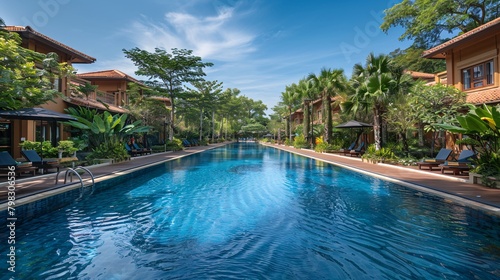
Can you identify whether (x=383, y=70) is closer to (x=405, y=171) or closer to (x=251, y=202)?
(x=405, y=171)

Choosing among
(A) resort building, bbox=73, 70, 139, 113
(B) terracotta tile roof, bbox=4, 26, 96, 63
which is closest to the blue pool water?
(B) terracotta tile roof, bbox=4, 26, 96, 63

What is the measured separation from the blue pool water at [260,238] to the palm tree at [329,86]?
19.6m

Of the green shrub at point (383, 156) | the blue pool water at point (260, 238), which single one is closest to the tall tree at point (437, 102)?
the green shrub at point (383, 156)

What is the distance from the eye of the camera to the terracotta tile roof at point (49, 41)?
663 inches

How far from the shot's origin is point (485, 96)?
1512 centimetres

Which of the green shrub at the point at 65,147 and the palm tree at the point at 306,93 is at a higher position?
the palm tree at the point at 306,93

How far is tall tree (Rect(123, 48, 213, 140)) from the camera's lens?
29.0 meters

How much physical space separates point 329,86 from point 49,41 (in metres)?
24.0

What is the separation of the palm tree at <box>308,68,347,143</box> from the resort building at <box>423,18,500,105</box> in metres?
9.67

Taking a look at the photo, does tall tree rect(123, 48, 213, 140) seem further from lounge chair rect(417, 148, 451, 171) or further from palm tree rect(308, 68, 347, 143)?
lounge chair rect(417, 148, 451, 171)

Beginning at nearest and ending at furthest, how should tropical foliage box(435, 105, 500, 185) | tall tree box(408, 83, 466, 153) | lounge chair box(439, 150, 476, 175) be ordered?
tropical foliage box(435, 105, 500, 185), lounge chair box(439, 150, 476, 175), tall tree box(408, 83, 466, 153)

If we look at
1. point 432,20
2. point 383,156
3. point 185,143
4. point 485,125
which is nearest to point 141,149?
point 185,143

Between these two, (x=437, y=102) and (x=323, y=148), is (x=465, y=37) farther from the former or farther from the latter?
(x=323, y=148)

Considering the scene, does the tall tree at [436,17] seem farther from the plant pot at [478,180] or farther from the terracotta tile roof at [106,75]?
the terracotta tile roof at [106,75]
